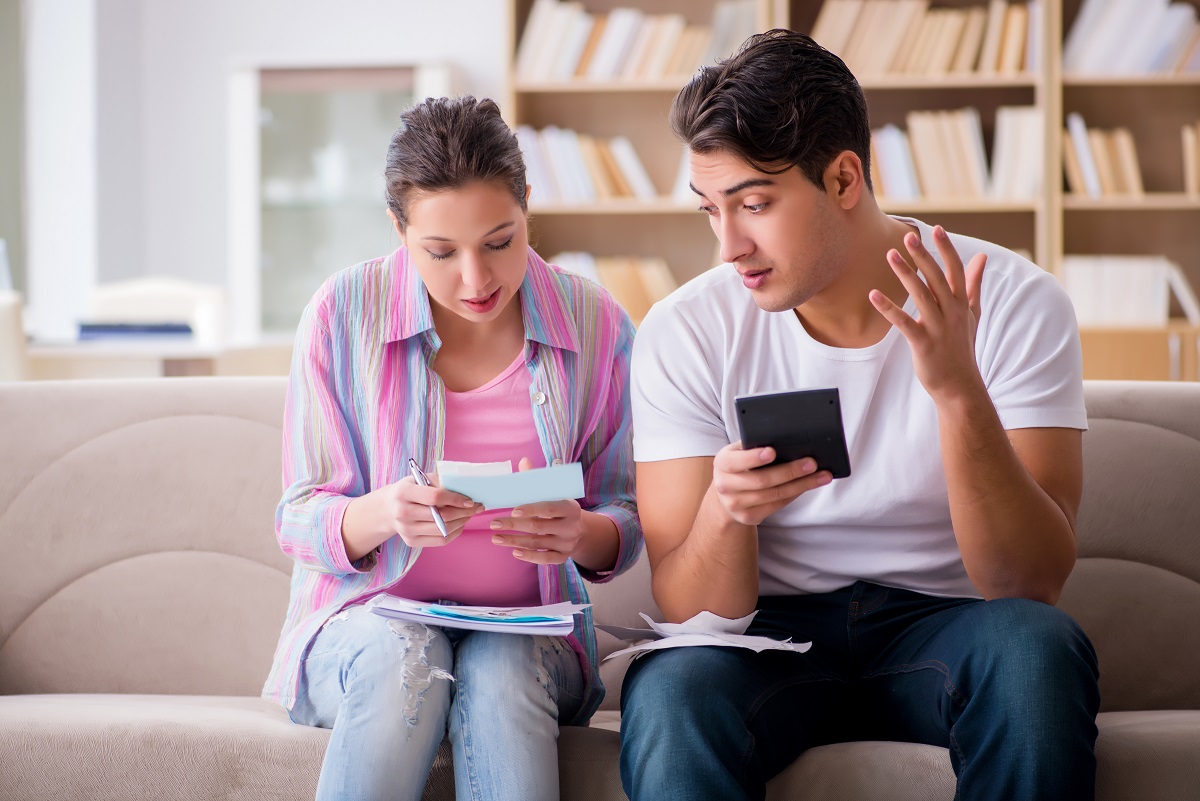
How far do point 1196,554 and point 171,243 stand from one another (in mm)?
5080

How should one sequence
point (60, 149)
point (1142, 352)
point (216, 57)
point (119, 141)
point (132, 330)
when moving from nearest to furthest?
1. point (132, 330)
2. point (1142, 352)
3. point (60, 149)
4. point (119, 141)
5. point (216, 57)

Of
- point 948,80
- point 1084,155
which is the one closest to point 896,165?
point 948,80

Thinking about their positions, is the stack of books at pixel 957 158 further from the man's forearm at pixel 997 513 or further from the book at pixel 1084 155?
the man's forearm at pixel 997 513

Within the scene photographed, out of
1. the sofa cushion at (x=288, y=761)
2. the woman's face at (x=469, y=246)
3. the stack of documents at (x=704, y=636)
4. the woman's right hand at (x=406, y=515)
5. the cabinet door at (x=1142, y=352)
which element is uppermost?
the woman's face at (x=469, y=246)

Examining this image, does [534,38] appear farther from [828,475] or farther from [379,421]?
[828,475]

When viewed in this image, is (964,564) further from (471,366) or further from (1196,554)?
(471,366)

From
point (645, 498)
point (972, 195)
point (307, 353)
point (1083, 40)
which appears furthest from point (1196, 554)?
point (1083, 40)

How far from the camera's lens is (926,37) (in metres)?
3.93

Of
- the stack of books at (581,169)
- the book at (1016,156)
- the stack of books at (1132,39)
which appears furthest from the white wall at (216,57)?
the stack of books at (1132,39)

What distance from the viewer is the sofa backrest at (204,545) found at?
1.73 metres

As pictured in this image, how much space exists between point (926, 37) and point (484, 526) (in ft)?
9.89

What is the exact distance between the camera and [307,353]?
1.54 meters

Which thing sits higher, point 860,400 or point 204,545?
point 860,400

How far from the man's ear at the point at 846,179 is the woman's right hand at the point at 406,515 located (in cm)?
60
